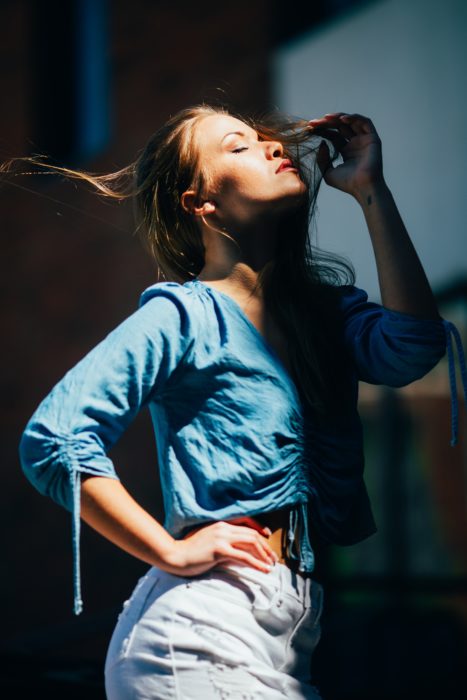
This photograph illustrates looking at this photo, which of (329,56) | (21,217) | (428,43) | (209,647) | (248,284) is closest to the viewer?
(209,647)

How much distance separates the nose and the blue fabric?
0.81 feet

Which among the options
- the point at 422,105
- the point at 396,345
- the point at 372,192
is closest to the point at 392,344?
the point at 396,345

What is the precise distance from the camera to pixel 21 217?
5535mm

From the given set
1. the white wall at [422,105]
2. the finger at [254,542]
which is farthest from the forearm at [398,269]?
the white wall at [422,105]

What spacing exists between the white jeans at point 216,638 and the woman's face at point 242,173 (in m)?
0.54

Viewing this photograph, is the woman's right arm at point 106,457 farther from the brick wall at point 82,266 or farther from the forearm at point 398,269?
the brick wall at point 82,266

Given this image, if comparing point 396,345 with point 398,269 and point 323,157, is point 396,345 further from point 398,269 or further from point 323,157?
point 323,157

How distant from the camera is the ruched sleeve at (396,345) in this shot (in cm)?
117

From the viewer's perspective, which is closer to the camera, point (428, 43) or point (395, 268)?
point (395, 268)

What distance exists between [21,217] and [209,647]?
16.0ft

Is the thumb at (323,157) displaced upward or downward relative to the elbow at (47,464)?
upward

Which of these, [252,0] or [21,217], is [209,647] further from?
[21,217]

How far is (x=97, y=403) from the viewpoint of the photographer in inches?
42.3

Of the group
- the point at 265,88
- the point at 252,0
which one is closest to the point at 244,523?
the point at 265,88
